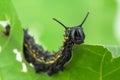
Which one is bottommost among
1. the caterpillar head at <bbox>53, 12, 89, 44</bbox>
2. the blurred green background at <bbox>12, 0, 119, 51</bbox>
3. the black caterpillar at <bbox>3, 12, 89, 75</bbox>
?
the blurred green background at <bbox>12, 0, 119, 51</bbox>

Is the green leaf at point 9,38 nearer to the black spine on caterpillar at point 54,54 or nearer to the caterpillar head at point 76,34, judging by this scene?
the black spine on caterpillar at point 54,54

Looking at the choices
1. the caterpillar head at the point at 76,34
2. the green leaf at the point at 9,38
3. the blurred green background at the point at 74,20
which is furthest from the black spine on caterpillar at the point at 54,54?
the blurred green background at the point at 74,20

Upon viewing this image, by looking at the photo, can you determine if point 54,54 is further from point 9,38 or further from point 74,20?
point 74,20

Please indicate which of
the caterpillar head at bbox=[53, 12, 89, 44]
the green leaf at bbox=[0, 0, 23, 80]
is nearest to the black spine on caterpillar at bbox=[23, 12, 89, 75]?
the caterpillar head at bbox=[53, 12, 89, 44]

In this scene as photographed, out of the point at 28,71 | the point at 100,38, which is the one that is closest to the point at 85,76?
the point at 28,71

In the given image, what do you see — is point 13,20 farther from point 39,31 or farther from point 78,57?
point 39,31

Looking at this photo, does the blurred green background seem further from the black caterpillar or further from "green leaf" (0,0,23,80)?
"green leaf" (0,0,23,80)

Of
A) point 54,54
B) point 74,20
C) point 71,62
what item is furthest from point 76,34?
point 74,20

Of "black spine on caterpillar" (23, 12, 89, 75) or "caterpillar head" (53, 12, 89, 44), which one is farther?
"black spine on caterpillar" (23, 12, 89, 75)
